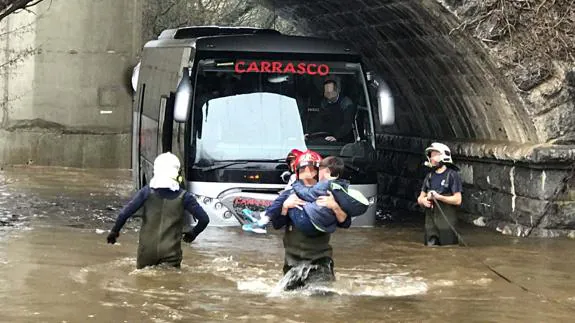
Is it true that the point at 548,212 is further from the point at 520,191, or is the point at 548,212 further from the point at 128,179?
the point at 128,179

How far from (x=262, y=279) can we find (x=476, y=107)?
6855 mm

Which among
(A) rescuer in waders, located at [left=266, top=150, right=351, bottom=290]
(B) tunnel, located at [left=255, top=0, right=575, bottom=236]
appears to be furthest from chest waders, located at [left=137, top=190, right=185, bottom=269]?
(B) tunnel, located at [left=255, top=0, right=575, bottom=236]

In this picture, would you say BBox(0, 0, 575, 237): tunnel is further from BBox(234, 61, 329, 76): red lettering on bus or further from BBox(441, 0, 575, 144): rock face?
BBox(234, 61, 329, 76): red lettering on bus

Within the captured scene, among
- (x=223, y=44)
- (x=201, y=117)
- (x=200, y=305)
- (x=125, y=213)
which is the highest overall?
(x=223, y=44)

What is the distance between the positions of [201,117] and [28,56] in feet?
46.3

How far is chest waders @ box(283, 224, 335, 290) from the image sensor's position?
10695 mm

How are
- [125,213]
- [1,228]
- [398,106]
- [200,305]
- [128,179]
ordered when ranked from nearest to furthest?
[200,305] → [125,213] → [1,228] → [398,106] → [128,179]

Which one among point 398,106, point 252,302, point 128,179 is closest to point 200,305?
point 252,302

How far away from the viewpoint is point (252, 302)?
35.2 ft

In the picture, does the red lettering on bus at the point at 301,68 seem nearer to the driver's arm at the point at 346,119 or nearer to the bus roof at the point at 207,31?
the driver's arm at the point at 346,119

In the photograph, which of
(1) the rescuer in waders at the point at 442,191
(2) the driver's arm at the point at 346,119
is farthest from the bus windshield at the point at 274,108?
(1) the rescuer in waders at the point at 442,191

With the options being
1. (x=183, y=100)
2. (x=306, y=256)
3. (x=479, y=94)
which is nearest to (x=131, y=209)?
(x=306, y=256)

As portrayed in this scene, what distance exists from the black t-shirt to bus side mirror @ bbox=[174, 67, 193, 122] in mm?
3532

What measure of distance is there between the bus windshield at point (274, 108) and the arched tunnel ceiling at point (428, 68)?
4.73 feet
